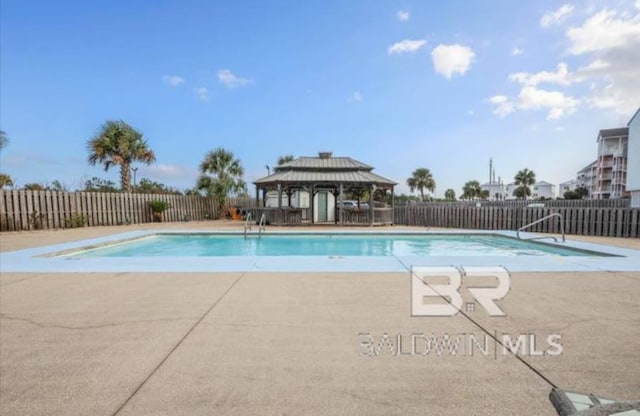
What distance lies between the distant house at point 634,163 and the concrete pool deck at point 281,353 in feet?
68.9

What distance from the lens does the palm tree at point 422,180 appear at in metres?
57.2

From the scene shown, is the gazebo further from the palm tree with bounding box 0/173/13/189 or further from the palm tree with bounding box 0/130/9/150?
the palm tree with bounding box 0/173/13/189

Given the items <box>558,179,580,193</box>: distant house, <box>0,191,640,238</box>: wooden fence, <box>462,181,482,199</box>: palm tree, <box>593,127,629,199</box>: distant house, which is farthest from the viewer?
<box>558,179,580,193</box>: distant house

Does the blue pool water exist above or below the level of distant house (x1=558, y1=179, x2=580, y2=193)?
below

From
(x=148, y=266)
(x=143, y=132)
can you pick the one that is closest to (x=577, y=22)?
(x=148, y=266)

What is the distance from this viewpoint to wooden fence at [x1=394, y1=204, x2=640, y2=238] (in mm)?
12923

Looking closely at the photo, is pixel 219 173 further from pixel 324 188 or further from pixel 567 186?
pixel 567 186

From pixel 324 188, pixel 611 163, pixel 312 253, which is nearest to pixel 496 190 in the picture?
pixel 611 163

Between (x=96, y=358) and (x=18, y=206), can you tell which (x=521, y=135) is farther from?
(x=18, y=206)

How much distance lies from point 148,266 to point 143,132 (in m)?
16.3

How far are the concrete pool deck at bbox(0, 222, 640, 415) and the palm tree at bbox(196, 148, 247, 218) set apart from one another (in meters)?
17.4

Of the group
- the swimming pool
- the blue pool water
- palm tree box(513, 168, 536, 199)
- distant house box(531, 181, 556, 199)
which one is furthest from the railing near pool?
distant house box(531, 181, 556, 199)

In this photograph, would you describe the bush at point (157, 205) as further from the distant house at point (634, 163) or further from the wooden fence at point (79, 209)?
the distant house at point (634, 163)

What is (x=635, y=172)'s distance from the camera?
66.6 ft
